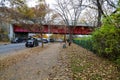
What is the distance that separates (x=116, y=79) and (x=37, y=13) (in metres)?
31.0

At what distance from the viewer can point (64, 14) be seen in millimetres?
54219

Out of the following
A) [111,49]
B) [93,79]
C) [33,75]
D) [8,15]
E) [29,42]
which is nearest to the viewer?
[93,79]

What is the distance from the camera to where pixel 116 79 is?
971 cm

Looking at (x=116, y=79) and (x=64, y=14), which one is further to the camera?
(x=64, y=14)

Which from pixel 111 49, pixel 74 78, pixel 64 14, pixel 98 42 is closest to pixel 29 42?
pixel 64 14

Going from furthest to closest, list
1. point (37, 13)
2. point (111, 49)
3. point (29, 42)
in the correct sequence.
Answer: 1. point (29, 42)
2. point (37, 13)
3. point (111, 49)

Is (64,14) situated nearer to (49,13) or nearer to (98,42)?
(49,13)

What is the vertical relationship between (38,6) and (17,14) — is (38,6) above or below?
above

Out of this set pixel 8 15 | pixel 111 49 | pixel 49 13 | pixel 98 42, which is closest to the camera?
pixel 111 49

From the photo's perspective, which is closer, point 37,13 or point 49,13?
point 37,13

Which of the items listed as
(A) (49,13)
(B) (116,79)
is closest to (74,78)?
(B) (116,79)

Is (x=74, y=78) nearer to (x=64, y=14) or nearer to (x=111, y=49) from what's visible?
(x=111, y=49)

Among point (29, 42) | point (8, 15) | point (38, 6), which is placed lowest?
point (29, 42)

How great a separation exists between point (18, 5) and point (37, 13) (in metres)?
24.7
